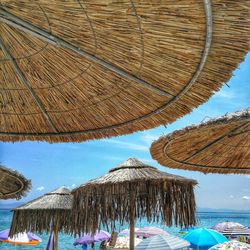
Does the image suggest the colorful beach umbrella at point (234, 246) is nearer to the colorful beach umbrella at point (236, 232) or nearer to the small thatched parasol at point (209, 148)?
the small thatched parasol at point (209, 148)

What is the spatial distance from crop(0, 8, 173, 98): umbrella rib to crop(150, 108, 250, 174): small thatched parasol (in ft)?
3.69

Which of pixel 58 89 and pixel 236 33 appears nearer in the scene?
pixel 236 33

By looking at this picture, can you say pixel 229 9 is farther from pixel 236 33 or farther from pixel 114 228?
pixel 114 228

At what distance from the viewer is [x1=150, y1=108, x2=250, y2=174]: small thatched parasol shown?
3.01 m

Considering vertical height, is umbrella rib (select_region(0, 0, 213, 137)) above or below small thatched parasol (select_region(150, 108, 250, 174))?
below

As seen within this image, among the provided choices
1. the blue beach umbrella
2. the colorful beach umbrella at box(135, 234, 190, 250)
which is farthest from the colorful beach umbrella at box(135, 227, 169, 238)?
the colorful beach umbrella at box(135, 234, 190, 250)

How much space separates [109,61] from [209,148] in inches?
86.4

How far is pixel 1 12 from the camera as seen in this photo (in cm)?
161

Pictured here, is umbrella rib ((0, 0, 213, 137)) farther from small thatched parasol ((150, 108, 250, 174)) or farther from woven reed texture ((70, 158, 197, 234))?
woven reed texture ((70, 158, 197, 234))

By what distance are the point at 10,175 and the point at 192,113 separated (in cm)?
348

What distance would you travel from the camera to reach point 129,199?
512 centimetres

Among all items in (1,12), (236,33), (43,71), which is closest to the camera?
(236,33)

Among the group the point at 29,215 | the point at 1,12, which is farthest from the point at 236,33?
the point at 29,215

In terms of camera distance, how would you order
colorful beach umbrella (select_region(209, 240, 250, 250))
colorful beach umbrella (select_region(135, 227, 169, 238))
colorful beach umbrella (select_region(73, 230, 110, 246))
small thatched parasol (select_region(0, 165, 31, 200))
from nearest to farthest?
small thatched parasol (select_region(0, 165, 31, 200)), colorful beach umbrella (select_region(209, 240, 250, 250)), colorful beach umbrella (select_region(73, 230, 110, 246)), colorful beach umbrella (select_region(135, 227, 169, 238))
